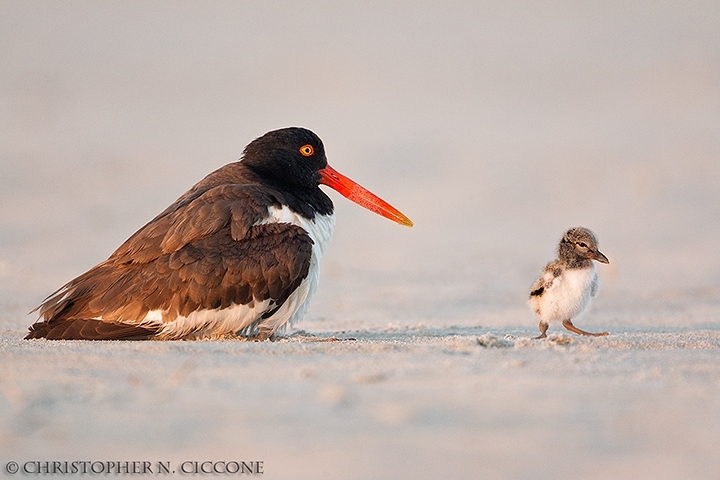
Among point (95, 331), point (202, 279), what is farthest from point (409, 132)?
point (95, 331)

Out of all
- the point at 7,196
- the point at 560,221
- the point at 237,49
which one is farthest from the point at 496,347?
the point at 237,49

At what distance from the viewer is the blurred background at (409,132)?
12.4 meters

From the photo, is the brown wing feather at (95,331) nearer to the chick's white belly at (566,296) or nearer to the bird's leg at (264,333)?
the bird's leg at (264,333)

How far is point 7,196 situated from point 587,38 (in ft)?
70.5

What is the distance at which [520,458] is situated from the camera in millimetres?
3578

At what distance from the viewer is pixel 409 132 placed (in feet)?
75.7

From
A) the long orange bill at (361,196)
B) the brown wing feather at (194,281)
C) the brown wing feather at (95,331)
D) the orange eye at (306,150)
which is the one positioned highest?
the orange eye at (306,150)

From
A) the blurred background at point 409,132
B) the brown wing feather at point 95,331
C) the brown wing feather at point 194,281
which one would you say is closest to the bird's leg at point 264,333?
the brown wing feather at point 194,281

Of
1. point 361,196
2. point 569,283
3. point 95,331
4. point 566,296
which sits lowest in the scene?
point 95,331

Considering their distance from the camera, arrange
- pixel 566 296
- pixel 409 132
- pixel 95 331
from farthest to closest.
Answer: pixel 409 132 → pixel 566 296 → pixel 95 331

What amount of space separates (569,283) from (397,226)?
9.53 m

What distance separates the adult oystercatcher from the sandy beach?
0.39 metres

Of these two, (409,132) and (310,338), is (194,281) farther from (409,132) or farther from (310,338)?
(409,132)

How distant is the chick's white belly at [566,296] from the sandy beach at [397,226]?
191 mm
